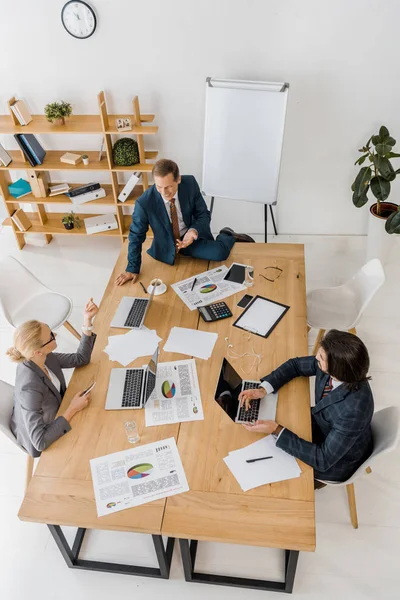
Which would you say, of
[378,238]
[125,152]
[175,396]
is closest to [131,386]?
[175,396]

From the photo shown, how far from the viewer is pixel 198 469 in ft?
7.88

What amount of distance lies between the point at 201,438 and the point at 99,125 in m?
2.95

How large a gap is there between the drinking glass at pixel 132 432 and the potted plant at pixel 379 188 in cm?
264

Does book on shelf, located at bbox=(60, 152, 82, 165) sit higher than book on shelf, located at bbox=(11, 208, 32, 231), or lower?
higher

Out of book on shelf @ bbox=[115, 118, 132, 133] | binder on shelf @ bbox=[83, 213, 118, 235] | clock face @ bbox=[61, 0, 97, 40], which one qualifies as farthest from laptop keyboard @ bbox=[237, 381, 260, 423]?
clock face @ bbox=[61, 0, 97, 40]

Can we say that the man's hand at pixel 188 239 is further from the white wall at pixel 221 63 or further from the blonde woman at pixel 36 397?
the white wall at pixel 221 63

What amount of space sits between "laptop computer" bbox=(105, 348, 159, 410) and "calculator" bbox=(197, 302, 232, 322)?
0.53 metres

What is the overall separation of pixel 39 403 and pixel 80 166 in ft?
8.45

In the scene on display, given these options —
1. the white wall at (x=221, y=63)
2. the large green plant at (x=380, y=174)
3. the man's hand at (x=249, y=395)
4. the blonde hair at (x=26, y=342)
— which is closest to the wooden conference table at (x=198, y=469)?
the man's hand at (x=249, y=395)

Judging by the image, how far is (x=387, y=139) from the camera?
161 inches

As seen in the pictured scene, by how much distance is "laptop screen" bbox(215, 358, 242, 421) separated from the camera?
103 inches

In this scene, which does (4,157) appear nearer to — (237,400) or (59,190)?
(59,190)

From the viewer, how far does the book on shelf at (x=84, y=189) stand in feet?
15.5

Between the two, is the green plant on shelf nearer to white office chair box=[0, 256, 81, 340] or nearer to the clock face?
the clock face
